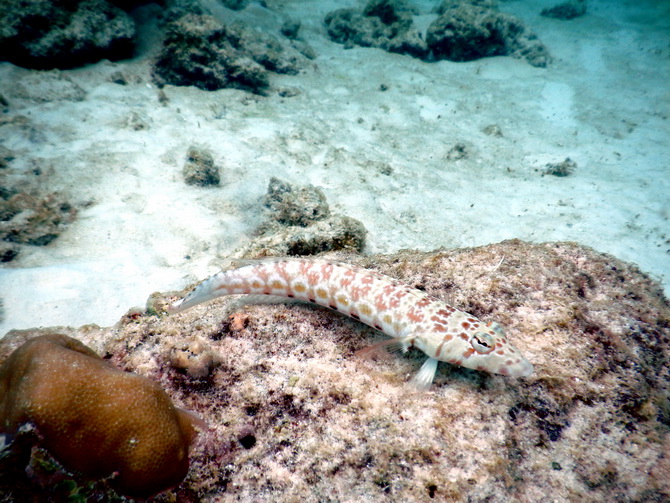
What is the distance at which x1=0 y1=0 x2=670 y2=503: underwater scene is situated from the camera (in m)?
1.77

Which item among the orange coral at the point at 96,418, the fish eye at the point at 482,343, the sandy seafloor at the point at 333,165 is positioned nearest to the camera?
the orange coral at the point at 96,418

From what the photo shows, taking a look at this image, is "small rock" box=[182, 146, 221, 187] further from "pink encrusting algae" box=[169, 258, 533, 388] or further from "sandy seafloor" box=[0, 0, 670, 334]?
"pink encrusting algae" box=[169, 258, 533, 388]

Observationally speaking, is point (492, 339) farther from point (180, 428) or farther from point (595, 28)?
point (595, 28)

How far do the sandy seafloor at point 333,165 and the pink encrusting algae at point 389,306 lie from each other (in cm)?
309

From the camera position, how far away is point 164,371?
2248 millimetres

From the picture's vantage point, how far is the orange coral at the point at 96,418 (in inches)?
61.1

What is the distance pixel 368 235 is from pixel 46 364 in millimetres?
5484

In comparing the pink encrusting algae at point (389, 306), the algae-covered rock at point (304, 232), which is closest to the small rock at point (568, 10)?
the algae-covered rock at point (304, 232)

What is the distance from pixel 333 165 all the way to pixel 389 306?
22.3 feet

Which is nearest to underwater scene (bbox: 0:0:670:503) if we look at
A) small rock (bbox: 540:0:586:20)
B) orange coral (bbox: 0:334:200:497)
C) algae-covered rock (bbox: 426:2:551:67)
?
orange coral (bbox: 0:334:200:497)

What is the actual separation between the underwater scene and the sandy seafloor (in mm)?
75

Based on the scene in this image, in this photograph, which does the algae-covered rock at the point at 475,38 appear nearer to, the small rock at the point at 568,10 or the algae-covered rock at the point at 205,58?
the small rock at the point at 568,10

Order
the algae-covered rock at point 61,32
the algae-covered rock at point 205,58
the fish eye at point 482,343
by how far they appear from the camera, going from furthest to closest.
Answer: the algae-covered rock at point 205,58 → the algae-covered rock at point 61,32 → the fish eye at point 482,343

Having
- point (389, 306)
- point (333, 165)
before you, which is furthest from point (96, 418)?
point (333, 165)
